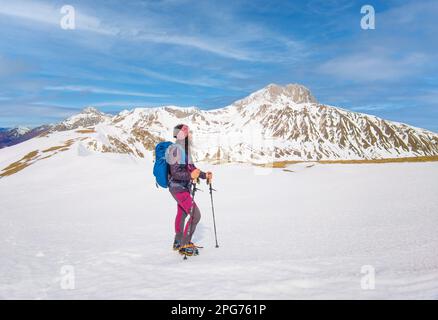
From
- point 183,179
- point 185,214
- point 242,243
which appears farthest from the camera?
point 242,243

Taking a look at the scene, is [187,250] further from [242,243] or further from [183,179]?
[242,243]

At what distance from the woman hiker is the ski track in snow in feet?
1.83

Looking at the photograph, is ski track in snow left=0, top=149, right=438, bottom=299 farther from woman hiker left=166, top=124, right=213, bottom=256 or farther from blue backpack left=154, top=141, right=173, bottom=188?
blue backpack left=154, top=141, right=173, bottom=188

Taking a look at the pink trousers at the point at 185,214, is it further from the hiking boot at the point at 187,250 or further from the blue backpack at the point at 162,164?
the blue backpack at the point at 162,164

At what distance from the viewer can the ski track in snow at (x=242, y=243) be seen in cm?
641

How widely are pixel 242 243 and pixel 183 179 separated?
2930 mm

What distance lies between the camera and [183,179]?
897 centimetres

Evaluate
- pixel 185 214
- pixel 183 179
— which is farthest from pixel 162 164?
pixel 185 214

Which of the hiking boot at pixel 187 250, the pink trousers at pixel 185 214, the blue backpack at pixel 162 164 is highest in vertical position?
the blue backpack at pixel 162 164

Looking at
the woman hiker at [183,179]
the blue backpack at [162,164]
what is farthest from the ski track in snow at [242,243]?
the blue backpack at [162,164]

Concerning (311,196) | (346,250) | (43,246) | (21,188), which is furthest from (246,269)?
(21,188)

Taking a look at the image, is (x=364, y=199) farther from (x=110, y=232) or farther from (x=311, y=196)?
(x=110, y=232)

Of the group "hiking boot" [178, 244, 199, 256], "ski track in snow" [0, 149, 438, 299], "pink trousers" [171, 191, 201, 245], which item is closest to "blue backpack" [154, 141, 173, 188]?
"pink trousers" [171, 191, 201, 245]

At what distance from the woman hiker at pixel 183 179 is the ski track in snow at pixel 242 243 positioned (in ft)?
1.83
